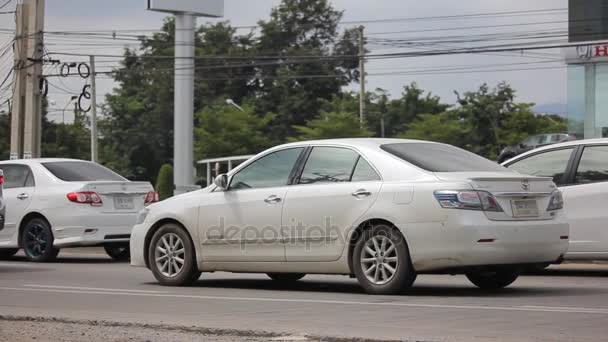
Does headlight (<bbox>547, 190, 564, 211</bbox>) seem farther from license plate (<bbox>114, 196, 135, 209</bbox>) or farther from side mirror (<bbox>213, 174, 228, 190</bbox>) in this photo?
license plate (<bbox>114, 196, 135, 209</bbox>)

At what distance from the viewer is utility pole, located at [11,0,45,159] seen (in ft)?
121

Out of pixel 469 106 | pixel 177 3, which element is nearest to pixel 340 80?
pixel 469 106

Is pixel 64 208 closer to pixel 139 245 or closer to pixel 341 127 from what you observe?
pixel 139 245

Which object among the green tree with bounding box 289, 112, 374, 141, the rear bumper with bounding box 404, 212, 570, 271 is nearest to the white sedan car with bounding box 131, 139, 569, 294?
the rear bumper with bounding box 404, 212, 570, 271

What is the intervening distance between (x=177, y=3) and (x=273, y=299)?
40041 millimetres

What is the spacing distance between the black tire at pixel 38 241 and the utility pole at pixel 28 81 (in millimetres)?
18118

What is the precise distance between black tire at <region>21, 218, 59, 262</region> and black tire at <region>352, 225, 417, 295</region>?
8292mm

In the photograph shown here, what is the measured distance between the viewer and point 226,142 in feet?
259

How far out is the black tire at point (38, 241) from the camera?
60.8ft

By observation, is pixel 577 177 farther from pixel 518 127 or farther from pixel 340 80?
pixel 340 80

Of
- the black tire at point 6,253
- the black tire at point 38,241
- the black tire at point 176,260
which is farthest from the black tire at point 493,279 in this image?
the black tire at point 6,253

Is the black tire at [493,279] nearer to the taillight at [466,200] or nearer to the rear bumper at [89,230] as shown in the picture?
the taillight at [466,200]

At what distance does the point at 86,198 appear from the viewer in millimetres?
18484

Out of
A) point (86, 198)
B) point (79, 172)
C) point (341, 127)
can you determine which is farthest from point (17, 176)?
point (341, 127)
